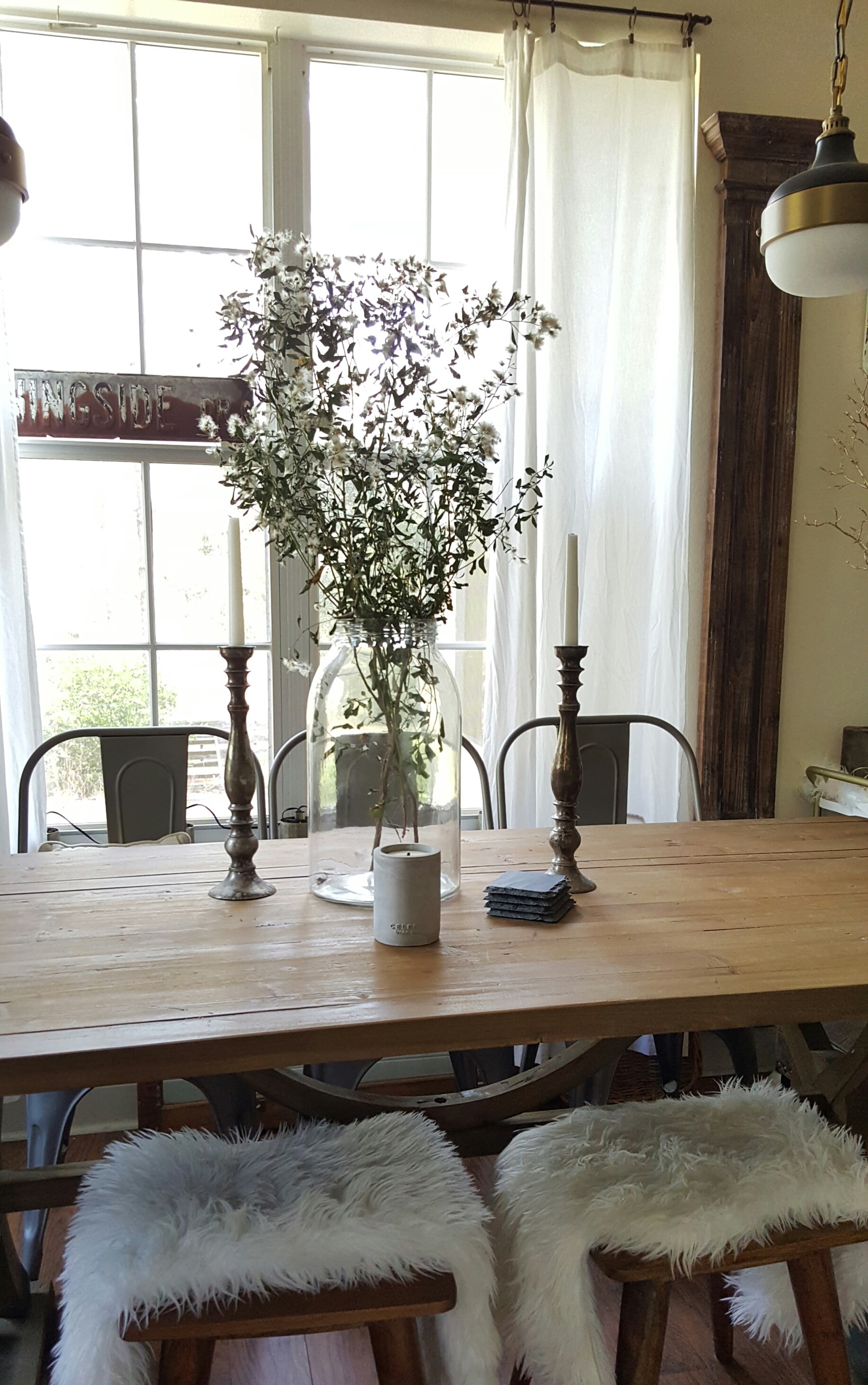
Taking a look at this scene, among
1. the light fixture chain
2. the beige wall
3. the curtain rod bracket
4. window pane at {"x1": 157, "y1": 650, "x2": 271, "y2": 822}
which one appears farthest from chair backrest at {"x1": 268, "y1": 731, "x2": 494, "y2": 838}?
the curtain rod bracket

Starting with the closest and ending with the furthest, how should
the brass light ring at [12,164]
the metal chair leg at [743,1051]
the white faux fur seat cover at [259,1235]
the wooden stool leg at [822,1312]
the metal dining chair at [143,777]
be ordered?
the white faux fur seat cover at [259,1235] → the wooden stool leg at [822,1312] → the brass light ring at [12,164] → the metal chair leg at [743,1051] → the metal dining chair at [143,777]

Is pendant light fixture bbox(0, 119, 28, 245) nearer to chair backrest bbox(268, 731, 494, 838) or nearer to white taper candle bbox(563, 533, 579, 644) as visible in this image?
white taper candle bbox(563, 533, 579, 644)

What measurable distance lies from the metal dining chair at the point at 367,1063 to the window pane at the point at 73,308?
1.05 meters

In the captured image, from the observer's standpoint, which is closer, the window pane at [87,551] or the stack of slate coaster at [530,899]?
the stack of slate coaster at [530,899]

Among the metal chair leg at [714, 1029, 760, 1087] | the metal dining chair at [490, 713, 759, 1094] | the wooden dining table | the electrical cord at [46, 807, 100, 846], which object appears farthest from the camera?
the electrical cord at [46, 807, 100, 846]

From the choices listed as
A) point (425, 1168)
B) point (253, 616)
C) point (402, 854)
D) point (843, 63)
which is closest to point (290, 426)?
point (402, 854)

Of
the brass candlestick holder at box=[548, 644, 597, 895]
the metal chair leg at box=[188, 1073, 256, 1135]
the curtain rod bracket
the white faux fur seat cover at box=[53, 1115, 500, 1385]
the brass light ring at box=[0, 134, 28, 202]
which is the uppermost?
the curtain rod bracket

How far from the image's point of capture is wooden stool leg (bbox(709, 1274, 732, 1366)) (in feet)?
4.91

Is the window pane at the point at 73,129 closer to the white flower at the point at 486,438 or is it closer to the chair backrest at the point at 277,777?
the chair backrest at the point at 277,777

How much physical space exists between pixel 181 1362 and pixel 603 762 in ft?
4.71

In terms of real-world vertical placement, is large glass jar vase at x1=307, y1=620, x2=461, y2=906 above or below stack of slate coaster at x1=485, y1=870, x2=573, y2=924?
above

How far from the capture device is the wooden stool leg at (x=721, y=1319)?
150cm

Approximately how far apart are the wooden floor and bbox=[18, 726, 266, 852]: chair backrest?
88 cm

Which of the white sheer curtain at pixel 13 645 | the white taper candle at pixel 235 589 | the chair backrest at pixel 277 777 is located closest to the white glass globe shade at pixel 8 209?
the white taper candle at pixel 235 589
